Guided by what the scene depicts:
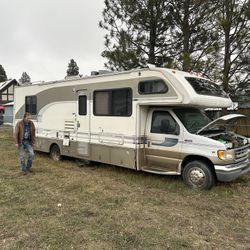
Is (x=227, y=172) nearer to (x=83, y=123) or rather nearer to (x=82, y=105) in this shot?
(x=83, y=123)

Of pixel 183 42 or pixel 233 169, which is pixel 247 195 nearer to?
pixel 233 169

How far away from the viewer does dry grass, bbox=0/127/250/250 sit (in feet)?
14.4

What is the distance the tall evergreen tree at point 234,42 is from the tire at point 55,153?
6.16 meters

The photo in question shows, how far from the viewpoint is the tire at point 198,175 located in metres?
6.73

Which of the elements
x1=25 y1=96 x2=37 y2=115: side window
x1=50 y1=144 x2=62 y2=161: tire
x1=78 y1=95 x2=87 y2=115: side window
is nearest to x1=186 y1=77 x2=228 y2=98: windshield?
x1=78 y1=95 x2=87 y2=115: side window

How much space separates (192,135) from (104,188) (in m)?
2.32

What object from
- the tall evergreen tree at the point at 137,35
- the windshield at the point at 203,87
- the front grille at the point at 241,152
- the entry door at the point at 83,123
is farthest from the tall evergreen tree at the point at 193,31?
the front grille at the point at 241,152

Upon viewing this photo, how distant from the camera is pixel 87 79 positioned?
898 cm

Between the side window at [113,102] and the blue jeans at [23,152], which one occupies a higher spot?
the side window at [113,102]

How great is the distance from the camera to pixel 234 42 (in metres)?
10.9

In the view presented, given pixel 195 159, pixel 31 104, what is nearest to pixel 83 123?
pixel 31 104

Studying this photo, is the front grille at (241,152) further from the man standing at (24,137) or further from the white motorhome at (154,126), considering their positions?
the man standing at (24,137)

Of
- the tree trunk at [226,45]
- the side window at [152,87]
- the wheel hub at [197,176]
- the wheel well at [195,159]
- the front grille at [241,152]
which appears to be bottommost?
the wheel hub at [197,176]

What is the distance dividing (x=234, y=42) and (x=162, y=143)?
566 cm
